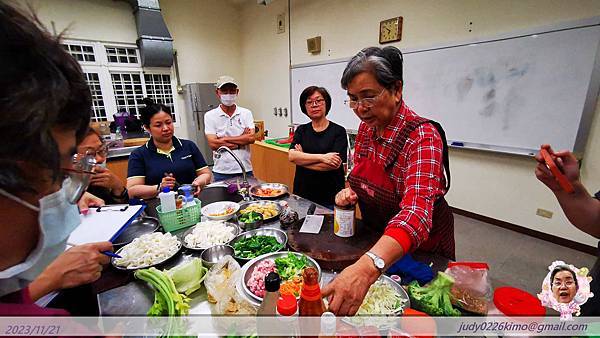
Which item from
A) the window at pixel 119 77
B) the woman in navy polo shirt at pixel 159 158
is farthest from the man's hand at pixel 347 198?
the window at pixel 119 77

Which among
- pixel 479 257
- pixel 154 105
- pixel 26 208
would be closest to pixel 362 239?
pixel 26 208

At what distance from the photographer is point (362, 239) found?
1.27m

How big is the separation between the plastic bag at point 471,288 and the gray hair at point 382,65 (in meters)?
0.78

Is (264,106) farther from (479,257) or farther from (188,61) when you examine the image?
(479,257)

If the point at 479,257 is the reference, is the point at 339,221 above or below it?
above

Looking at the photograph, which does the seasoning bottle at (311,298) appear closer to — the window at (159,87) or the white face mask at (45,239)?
the white face mask at (45,239)

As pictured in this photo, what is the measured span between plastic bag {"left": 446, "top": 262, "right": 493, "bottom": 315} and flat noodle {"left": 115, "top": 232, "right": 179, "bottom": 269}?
1132 mm

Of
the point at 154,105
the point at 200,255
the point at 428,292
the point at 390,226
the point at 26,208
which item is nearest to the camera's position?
the point at 26,208

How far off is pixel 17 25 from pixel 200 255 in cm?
100

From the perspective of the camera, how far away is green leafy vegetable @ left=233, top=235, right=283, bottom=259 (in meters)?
1.19

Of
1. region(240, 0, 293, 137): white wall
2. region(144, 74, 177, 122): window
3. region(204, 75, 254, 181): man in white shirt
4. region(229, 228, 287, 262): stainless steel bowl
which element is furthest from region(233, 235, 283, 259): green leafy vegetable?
region(144, 74, 177, 122): window

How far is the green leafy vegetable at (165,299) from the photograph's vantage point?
2.62 ft

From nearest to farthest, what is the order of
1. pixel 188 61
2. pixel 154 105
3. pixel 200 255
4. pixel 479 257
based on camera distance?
pixel 200 255
pixel 154 105
pixel 479 257
pixel 188 61

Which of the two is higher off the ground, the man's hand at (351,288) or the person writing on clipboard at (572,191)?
the person writing on clipboard at (572,191)
